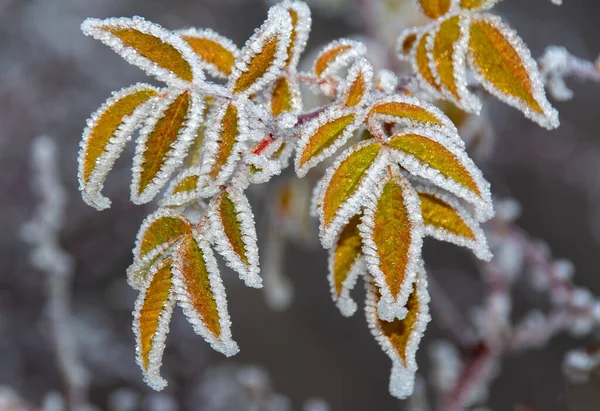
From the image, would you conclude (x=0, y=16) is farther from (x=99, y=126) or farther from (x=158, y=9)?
(x=99, y=126)

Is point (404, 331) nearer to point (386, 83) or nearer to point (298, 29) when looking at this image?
point (386, 83)

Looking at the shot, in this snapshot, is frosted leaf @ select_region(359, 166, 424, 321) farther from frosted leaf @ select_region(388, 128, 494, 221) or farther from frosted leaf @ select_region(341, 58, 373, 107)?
frosted leaf @ select_region(341, 58, 373, 107)

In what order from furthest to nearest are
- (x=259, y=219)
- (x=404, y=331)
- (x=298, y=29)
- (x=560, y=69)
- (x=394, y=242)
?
(x=259, y=219) < (x=560, y=69) < (x=298, y=29) < (x=404, y=331) < (x=394, y=242)

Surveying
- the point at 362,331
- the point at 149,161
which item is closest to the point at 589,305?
the point at 149,161

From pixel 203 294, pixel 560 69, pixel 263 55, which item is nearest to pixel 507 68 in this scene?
pixel 560 69

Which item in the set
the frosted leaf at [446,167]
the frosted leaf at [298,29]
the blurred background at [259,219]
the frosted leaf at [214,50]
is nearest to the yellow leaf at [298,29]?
the frosted leaf at [298,29]

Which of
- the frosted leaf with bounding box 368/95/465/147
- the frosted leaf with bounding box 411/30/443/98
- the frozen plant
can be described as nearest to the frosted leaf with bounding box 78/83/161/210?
the frozen plant

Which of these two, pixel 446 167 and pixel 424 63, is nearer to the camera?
pixel 446 167

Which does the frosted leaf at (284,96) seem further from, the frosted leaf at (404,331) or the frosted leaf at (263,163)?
the frosted leaf at (404,331)

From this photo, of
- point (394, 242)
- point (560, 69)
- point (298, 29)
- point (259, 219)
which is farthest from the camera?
point (259, 219)
